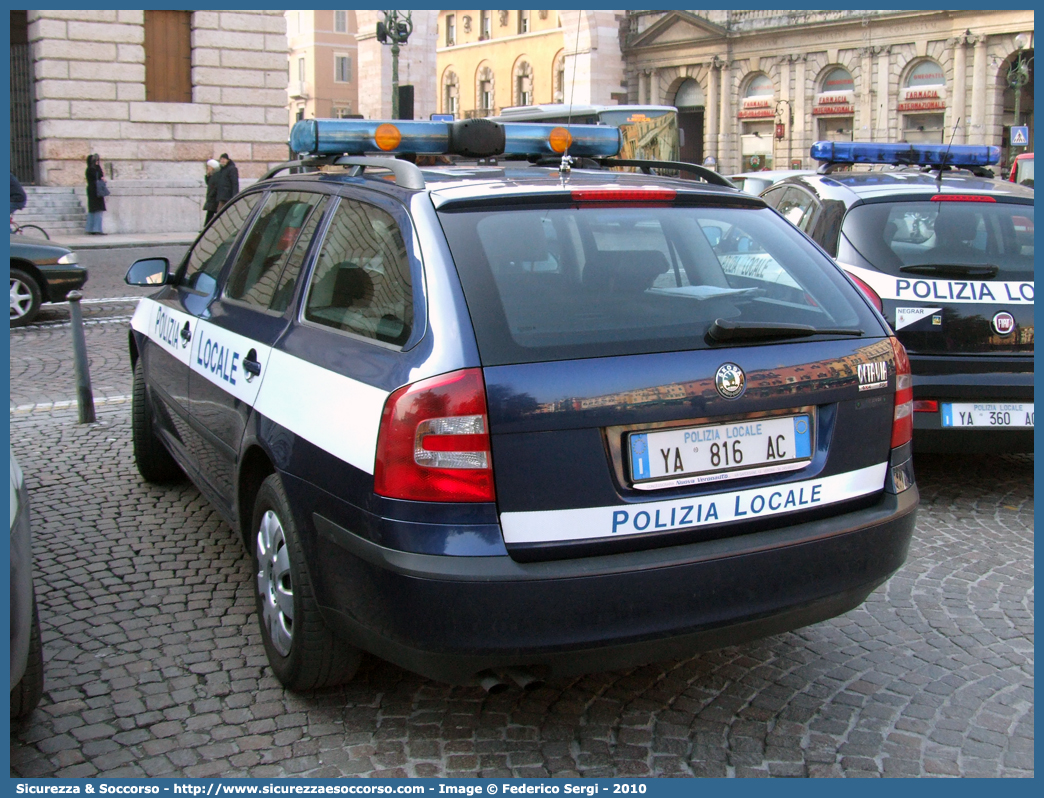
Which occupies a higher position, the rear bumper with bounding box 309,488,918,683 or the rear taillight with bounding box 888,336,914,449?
the rear taillight with bounding box 888,336,914,449

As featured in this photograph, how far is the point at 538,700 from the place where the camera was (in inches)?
138

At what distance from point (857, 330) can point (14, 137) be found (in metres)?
29.4

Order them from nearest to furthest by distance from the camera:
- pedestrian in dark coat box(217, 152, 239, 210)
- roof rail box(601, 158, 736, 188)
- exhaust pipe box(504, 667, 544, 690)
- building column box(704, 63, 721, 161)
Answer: exhaust pipe box(504, 667, 544, 690), roof rail box(601, 158, 736, 188), pedestrian in dark coat box(217, 152, 239, 210), building column box(704, 63, 721, 161)

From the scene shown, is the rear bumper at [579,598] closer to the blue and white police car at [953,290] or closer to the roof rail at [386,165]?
the roof rail at [386,165]

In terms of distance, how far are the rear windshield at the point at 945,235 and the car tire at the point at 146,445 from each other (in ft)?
12.0

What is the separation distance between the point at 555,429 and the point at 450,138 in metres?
2.06

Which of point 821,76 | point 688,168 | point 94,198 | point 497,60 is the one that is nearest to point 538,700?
point 688,168

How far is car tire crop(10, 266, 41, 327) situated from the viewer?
474 inches

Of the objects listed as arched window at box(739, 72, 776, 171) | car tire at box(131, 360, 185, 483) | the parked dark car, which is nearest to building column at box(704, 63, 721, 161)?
arched window at box(739, 72, 776, 171)

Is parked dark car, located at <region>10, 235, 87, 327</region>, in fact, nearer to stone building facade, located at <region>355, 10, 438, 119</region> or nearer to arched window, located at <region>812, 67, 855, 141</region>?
arched window, located at <region>812, 67, 855, 141</region>

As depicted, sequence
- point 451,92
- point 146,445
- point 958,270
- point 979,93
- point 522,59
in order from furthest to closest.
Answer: point 451,92 < point 522,59 < point 979,93 < point 146,445 < point 958,270

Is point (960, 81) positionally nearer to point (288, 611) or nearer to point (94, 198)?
point (94, 198)

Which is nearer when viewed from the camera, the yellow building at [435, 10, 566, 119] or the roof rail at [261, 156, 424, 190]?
the roof rail at [261, 156, 424, 190]

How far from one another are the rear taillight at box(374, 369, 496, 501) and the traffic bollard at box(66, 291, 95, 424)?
5.20 metres
